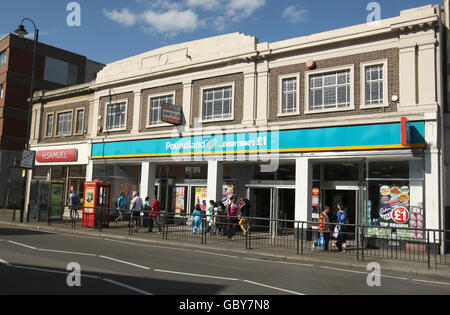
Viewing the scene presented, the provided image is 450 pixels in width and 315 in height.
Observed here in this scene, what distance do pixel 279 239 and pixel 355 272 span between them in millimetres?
3744

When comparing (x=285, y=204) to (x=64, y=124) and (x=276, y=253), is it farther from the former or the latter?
(x=64, y=124)

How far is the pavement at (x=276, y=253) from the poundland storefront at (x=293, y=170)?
Result: 3173mm

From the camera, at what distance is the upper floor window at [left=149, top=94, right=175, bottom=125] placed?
21.8 m

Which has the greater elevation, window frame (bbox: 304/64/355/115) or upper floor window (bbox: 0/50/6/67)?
upper floor window (bbox: 0/50/6/67)

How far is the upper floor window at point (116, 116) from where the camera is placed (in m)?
23.8

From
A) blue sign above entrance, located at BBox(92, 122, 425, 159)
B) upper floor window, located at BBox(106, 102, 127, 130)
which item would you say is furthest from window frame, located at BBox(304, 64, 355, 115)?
upper floor window, located at BBox(106, 102, 127, 130)

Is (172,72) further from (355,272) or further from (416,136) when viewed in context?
(355,272)

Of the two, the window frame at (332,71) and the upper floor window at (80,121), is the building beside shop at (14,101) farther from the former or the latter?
the window frame at (332,71)

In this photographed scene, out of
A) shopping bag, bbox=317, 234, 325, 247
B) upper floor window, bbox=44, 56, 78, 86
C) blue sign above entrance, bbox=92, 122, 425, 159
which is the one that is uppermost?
upper floor window, bbox=44, 56, 78, 86

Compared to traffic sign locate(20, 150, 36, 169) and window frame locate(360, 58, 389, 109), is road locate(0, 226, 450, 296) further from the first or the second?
traffic sign locate(20, 150, 36, 169)

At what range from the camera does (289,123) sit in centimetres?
1711

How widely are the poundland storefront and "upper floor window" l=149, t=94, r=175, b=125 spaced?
129cm

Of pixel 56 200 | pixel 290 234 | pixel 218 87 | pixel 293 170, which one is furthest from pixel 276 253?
pixel 56 200
